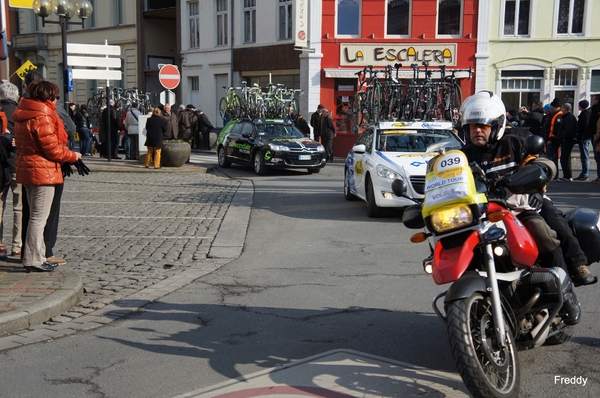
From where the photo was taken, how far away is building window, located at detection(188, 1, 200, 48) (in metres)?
38.4

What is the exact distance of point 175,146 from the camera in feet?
67.7

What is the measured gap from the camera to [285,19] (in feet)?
111

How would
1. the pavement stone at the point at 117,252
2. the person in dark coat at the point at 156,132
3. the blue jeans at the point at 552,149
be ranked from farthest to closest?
1. the person in dark coat at the point at 156,132
2. the blue jeans at the point at 552,149
3. the pavement stone at the point at 117,252

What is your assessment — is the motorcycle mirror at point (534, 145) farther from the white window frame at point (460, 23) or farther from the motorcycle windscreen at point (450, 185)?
the white window frame at point (460, 23)

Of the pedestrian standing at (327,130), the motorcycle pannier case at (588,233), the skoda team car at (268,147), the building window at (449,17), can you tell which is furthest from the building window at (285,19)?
the motorcycle pannier case at (588,233)

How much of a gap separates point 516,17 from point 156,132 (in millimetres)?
17552

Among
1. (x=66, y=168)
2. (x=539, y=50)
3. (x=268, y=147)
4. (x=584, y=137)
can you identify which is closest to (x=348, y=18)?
(x=539, y=50)

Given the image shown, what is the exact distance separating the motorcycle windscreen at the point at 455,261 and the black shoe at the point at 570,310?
0.94m

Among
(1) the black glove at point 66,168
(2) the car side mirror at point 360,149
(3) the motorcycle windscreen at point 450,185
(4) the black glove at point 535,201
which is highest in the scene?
(3) the motorcycle windscreen at point 450,185

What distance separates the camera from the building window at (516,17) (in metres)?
30.1

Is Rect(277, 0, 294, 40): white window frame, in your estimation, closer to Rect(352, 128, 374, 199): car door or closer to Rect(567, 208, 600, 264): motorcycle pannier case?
Rect(352, 128, 374, 199): car door

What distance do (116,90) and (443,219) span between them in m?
33.6

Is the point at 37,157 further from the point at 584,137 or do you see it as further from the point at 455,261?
the point at 584,137

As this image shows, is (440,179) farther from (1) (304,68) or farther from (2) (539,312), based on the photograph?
(1) (304,68)
